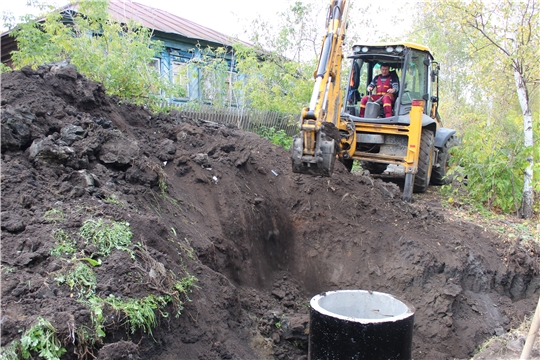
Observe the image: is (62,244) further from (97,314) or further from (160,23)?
(160,23)

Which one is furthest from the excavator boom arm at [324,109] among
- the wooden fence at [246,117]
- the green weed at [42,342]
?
the wooden fence at [246,117]

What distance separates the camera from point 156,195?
4883 mm

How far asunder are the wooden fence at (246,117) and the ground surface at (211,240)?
10.3 ft

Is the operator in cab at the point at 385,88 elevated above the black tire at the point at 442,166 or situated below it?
above

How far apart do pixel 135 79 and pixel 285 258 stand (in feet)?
13.9

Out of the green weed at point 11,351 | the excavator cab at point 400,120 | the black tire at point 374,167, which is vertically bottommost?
the green weed at point 11,351

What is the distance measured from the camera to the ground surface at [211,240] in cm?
333

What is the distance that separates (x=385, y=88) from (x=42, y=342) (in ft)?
22.9

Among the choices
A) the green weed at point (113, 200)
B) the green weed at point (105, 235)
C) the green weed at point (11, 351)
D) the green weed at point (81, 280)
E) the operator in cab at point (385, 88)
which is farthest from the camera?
the operator in cab at point (385, 88)

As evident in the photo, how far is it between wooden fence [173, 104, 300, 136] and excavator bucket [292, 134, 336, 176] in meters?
5.64

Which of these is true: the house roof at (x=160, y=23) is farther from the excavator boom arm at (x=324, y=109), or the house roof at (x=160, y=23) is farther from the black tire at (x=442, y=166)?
the excavator boom arm at (x=324, y=109)

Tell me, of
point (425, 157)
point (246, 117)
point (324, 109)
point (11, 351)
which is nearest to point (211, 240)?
point (324, 109)

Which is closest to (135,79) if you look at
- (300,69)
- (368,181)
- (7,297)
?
(368,181)

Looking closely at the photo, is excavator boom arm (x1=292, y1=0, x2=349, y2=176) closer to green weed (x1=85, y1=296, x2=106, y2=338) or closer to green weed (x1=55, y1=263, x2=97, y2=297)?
green weed (x1=55, y1=263, x2=97, y2=297)
